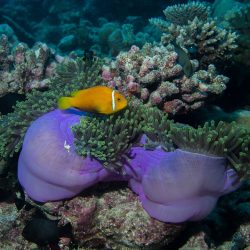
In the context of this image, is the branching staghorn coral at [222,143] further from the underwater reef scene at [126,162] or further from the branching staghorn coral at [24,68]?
the branching staghorn coral at [24,68]

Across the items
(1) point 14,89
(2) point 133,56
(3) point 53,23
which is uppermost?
(2) point 133,56

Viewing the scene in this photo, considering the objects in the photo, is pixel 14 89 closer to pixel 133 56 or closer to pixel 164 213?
pixel 133 56

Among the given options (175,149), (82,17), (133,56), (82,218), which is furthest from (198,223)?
(82,17)

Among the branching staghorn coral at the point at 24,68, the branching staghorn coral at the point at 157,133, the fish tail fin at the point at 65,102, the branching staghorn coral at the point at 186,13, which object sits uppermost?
the branching staghorn coral at the point at 186,13

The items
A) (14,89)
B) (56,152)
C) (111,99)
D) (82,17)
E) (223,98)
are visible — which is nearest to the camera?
(111,99)

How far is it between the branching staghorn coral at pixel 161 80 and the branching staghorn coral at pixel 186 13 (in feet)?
6.54

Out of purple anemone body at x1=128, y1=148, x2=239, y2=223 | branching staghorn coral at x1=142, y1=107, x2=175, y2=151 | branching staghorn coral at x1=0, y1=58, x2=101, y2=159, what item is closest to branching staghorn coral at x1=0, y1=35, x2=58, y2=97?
branching staghorn coral at x1=0, y1=58, x2=101, y2=159

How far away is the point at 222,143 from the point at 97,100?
46.2 inches

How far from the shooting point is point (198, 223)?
3.62 meters

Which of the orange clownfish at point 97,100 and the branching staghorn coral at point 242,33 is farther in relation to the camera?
the branching staghorn coral at point 242,33

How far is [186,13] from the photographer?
19.6 ft

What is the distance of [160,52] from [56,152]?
1.92 meters

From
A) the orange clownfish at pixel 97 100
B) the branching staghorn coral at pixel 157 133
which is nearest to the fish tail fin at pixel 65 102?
the orange clownfish at pixel 97 100

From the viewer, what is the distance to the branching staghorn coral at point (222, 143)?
298 centimetres
